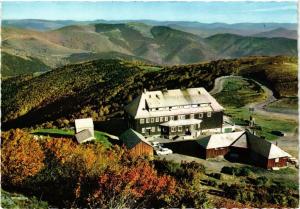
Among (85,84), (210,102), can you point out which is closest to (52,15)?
(210,102)

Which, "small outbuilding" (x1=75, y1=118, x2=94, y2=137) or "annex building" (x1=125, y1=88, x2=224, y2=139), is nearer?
"small outbuilding" (x1=75, y1=118, x2=94, y2=137)

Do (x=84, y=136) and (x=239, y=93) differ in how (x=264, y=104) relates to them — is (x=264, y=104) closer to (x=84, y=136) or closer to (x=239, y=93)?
(x=239, y=93)

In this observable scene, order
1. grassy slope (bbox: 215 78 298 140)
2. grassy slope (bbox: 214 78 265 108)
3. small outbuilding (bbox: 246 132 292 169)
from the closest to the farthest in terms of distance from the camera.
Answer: small outbuilding (bbox: 246 132 292 169) → grassy slope (bbox: 215 78 298 140) → grassy slope (bbox: 214 78 265 108)

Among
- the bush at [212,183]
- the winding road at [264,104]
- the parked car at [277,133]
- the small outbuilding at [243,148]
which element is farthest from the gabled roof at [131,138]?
the winding road at [264,104]

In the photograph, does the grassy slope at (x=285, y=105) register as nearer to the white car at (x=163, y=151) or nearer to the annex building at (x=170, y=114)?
the annex building at (x=170, y=114)

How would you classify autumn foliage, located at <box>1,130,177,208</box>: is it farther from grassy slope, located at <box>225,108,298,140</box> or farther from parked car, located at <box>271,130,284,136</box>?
grassy slope, located at <box>225,108,298,140</box>

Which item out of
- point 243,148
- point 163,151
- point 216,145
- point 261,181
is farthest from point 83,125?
point 261,181

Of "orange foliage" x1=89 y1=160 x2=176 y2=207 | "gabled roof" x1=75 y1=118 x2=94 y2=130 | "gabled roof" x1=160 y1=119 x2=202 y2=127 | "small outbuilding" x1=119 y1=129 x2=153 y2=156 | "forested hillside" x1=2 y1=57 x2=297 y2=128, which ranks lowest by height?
"forested hillside" x1=2 y1=57 x2=297 y2=128

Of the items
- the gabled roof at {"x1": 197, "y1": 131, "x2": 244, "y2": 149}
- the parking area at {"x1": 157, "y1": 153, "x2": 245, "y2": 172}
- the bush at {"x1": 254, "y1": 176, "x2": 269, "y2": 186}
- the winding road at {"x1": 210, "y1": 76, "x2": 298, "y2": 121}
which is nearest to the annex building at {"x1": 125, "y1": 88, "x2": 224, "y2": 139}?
the gabled roof at {"x1": 197, "y1": 131, "x2": 244, "y2": 149}
